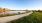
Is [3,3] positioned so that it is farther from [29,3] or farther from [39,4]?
[39,4]

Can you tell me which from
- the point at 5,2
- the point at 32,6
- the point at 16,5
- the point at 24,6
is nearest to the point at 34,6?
the point at 32,6

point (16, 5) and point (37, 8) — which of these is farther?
point (37, 8)

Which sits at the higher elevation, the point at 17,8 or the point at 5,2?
the point at 5,2

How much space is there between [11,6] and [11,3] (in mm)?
89

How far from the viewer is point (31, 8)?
3.22m

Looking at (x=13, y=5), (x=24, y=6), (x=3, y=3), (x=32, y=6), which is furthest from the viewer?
(x=32, y=6)

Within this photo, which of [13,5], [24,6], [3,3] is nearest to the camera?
[3,3]

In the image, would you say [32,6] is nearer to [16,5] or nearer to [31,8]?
[31,8]

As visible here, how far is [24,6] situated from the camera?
3076 millimetres

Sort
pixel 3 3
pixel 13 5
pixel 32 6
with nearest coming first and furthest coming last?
pixel 3 3, pixel 13 5, pixel 32 6

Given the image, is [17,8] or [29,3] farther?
[29,3]

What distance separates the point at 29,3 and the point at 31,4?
10 cm

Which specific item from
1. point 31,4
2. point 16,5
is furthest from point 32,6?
point 16,5

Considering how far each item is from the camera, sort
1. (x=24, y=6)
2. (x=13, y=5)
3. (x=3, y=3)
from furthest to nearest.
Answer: (x=24, y=6) → (x=13, y=5) → (x=3, y=3)
